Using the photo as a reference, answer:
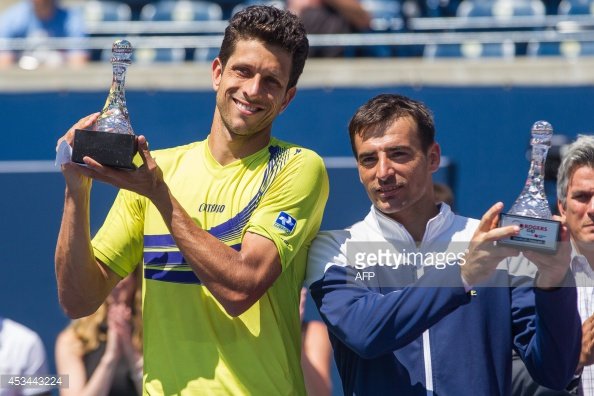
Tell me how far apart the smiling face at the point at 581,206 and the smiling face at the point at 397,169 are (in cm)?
60

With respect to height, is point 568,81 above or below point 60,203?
above

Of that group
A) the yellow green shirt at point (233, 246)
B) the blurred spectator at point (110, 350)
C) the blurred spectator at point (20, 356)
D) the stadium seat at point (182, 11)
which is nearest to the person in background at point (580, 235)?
the yellow green shirt at point (233, 246)

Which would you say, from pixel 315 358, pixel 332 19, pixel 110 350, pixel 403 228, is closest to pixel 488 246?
pixel 403 228

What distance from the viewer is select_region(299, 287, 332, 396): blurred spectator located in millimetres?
4238

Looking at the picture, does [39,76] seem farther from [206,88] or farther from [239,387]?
[239,387]

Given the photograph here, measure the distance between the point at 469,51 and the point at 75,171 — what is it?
4.60 meters

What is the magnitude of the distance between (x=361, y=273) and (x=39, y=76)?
3.61m

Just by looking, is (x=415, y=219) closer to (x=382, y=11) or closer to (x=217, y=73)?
(x=217, y=73)

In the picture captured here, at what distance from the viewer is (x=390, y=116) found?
123 inches

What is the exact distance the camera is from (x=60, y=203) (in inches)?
220

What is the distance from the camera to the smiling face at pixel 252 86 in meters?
2.99

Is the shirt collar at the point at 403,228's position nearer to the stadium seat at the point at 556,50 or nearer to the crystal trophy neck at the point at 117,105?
the crystal trophy neck at the point at 117,105

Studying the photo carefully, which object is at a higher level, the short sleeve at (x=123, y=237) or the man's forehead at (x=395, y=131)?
the man's forehead at (x=395, y=131)

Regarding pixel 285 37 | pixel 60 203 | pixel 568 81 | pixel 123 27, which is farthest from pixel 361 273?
pixel 123 27
